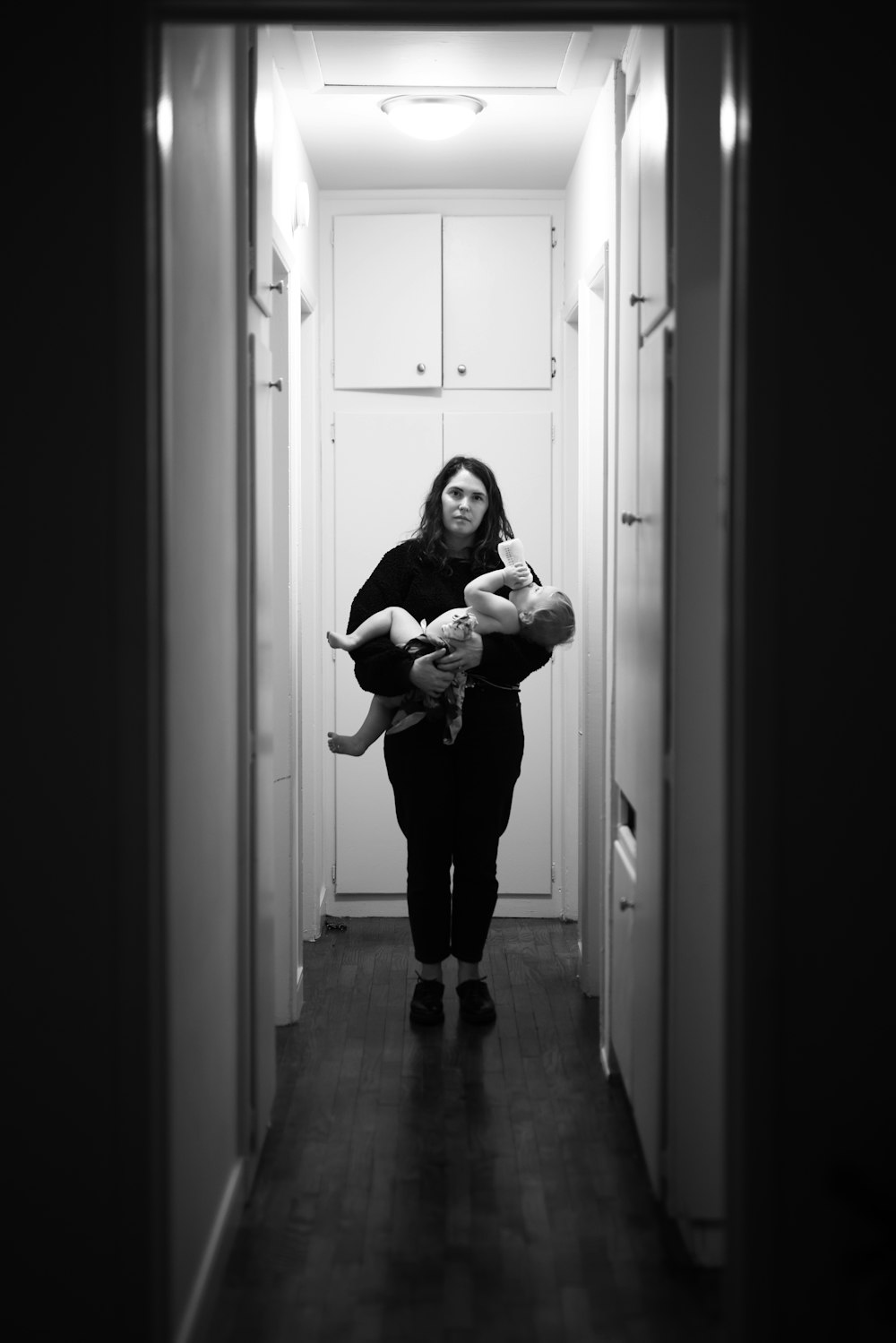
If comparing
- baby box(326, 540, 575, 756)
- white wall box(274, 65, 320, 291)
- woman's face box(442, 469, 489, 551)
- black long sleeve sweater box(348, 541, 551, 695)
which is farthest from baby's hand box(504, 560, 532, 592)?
white wall box(274, 65, 320, 291)

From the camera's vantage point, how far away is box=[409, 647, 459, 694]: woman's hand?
3.87m

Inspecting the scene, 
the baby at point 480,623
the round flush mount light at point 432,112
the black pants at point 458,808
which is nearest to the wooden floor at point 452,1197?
the black pants at point 458,808

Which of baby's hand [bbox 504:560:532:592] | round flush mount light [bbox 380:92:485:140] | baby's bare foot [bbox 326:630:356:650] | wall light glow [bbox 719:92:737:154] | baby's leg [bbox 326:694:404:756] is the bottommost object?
baby's leg [bbox 326:694:404:756]

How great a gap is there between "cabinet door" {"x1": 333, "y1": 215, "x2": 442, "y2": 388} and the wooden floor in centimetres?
226

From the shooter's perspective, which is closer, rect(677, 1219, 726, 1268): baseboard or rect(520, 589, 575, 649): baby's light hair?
rect(677, 1219, 726, 1268): baseboard

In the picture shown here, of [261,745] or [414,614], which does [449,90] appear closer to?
[414,614]

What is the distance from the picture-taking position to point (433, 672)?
3.87m

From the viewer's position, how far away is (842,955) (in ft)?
6.29

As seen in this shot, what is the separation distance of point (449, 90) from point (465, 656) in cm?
161

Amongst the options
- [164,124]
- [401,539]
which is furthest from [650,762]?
[401,539]

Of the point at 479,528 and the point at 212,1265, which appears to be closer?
the point at 212,1265

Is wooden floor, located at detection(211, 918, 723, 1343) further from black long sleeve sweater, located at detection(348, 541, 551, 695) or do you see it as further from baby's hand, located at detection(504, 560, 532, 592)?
baby's hand, located at detection(504, 560, 532, 592)

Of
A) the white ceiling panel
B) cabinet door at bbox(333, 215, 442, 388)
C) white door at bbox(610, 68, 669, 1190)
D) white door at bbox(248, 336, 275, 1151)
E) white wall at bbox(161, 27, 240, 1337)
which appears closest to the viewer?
white wall at bbox(161, 27, 240, 1337)

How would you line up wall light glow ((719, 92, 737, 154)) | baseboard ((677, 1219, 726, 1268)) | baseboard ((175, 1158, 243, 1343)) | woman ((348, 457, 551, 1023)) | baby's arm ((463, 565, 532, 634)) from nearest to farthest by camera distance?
1. wall light glow ((719, 92, 737, 154))
2. baseboard ((175, 1158, 243, 1343))
3. baseboard ((677, 1219, 726, 1268))
4. baby's arm ((463, 565, 532, 634))
5. woman ((348, 457, 551, 1023))
